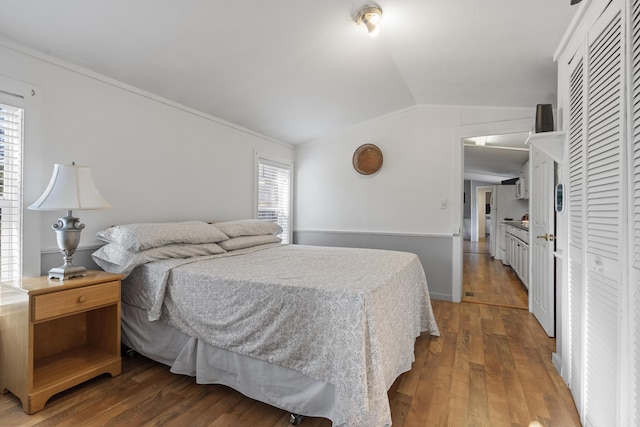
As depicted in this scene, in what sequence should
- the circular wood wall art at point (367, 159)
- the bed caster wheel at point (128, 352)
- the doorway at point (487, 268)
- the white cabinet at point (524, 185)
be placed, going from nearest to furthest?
the bed caster wheel at point (128, 352), the doorway at point (487, 268), the circular wood wall art at point (367, 159), the white cabinet at point (524, 185)

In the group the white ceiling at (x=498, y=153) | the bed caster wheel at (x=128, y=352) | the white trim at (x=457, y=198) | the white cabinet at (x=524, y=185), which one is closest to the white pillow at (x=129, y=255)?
the bed caster wheel at (x=128, y=352)

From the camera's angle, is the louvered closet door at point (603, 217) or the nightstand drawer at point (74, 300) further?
the nightstand drawer at point (74, 300)

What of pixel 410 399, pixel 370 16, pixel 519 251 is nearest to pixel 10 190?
pixel 370 16

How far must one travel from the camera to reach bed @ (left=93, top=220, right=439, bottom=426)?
141 cm

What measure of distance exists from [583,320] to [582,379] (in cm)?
31

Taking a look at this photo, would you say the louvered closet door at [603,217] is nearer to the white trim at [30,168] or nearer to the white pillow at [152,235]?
the white pillow at [152,235]

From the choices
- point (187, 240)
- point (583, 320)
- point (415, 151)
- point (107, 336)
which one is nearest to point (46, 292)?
point (107, 336)

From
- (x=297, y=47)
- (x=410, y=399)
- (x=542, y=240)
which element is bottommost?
(x=410, y=399)

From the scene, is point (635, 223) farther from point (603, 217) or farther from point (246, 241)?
point (246, 241)

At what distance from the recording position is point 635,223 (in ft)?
3.65

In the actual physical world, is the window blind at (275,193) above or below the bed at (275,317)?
above

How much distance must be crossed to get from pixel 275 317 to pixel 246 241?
1488 millimetres

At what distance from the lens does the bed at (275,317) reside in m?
1.41

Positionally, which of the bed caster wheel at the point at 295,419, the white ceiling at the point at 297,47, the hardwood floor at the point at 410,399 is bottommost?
the hardwood floor at the point at 410,399
